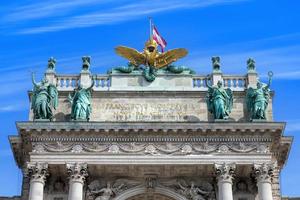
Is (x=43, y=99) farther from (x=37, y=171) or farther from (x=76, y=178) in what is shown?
(x=76, y=178)

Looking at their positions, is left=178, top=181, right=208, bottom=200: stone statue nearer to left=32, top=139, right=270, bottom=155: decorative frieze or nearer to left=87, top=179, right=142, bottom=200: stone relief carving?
left=32, top=139, right=270, bottom=155: decorative frieze

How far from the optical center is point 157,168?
3119 centimetres

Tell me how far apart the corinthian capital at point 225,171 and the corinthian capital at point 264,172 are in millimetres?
1077

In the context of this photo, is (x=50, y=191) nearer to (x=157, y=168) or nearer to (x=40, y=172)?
(x=40, y=172)

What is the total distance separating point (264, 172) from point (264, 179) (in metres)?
0.32

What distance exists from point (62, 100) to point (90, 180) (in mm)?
4605

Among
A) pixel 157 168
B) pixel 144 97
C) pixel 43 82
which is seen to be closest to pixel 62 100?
pixel 43 82

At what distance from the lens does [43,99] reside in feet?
106

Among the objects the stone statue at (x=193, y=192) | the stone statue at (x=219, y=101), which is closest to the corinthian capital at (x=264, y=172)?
the stone statue at (x=193, y=192)

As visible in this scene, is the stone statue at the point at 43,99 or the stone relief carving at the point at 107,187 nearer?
the stone relief carving at the point at 107,187

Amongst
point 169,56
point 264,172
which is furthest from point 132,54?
point 264,172

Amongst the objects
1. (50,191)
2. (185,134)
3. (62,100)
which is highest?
(62,100)

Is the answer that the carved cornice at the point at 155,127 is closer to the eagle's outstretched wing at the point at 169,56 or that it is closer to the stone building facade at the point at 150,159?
the stone building facade at the point at 150,159

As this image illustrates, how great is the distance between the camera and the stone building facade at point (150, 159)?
30.7 m
